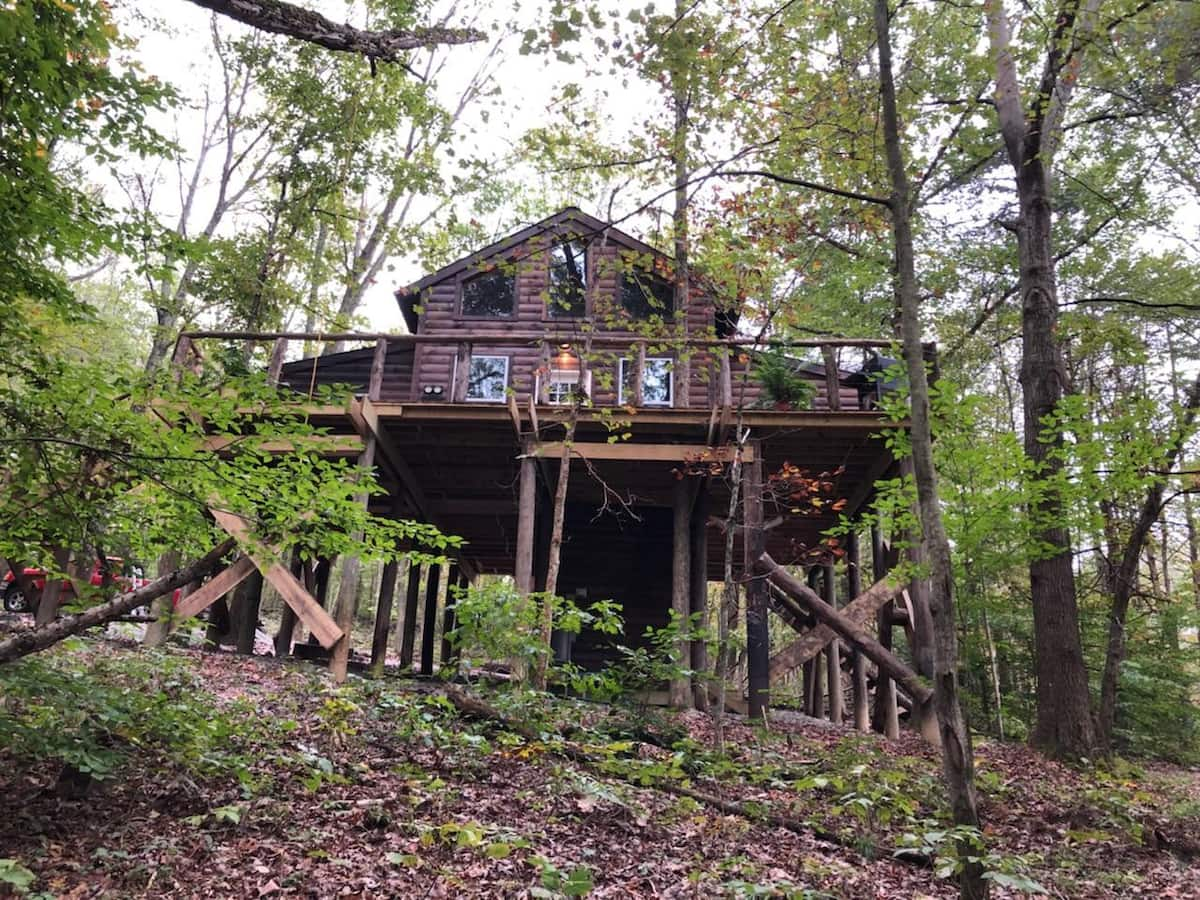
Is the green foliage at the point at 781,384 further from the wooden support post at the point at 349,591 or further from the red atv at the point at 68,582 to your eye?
the red atv at the point at 68,582

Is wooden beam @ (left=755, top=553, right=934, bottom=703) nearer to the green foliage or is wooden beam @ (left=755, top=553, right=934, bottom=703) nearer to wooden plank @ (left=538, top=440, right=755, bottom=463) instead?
wooden plank @ (left=538, top=440, right=755, bottom=463)

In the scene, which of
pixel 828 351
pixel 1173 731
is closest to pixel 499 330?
pixel 828 351

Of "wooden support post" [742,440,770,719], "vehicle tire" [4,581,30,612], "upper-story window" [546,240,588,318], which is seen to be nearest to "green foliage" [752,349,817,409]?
"wooden support post" [742,440,770,719]

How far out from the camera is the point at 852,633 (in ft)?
31.1

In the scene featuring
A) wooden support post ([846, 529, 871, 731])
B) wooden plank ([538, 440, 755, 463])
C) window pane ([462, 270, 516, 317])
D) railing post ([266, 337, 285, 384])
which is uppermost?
window pane ([462, 270, 516, 317])

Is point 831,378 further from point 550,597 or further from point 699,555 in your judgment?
point 550,597

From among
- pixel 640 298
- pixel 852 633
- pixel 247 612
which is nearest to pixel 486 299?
pixel 640 298

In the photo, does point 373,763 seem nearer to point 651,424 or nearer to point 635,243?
point 651,424

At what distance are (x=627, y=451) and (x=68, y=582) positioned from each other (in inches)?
303

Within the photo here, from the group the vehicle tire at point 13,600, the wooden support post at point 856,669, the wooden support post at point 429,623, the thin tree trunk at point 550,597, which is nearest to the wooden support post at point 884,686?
the wooden support post at point 856,669

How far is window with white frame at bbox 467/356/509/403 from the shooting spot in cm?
1645

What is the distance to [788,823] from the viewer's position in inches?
219

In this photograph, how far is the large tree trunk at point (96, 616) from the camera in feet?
15.0

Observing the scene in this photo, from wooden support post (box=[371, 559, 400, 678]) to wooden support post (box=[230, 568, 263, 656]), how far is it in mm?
2116
